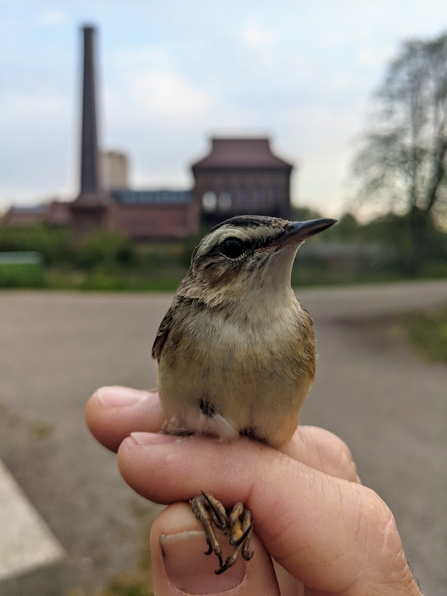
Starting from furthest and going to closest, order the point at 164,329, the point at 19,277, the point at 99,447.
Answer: the point at 19,277, the point at 99,447, the point at 164,329

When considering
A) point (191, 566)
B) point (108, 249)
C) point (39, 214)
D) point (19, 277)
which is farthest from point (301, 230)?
point (39, 214)

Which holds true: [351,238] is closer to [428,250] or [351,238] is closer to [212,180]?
[428,250]

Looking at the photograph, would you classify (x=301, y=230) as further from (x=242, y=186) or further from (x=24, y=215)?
(x=24, y=215)

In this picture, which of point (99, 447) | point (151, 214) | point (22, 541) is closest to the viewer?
point (22, 541)

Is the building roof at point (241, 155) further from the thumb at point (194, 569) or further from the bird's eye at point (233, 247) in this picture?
the thumb at point (194, 569)

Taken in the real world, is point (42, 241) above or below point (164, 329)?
above

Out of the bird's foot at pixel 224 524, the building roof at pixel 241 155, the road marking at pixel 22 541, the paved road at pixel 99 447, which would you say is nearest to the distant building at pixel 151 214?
the building roof at pixel 241 155
